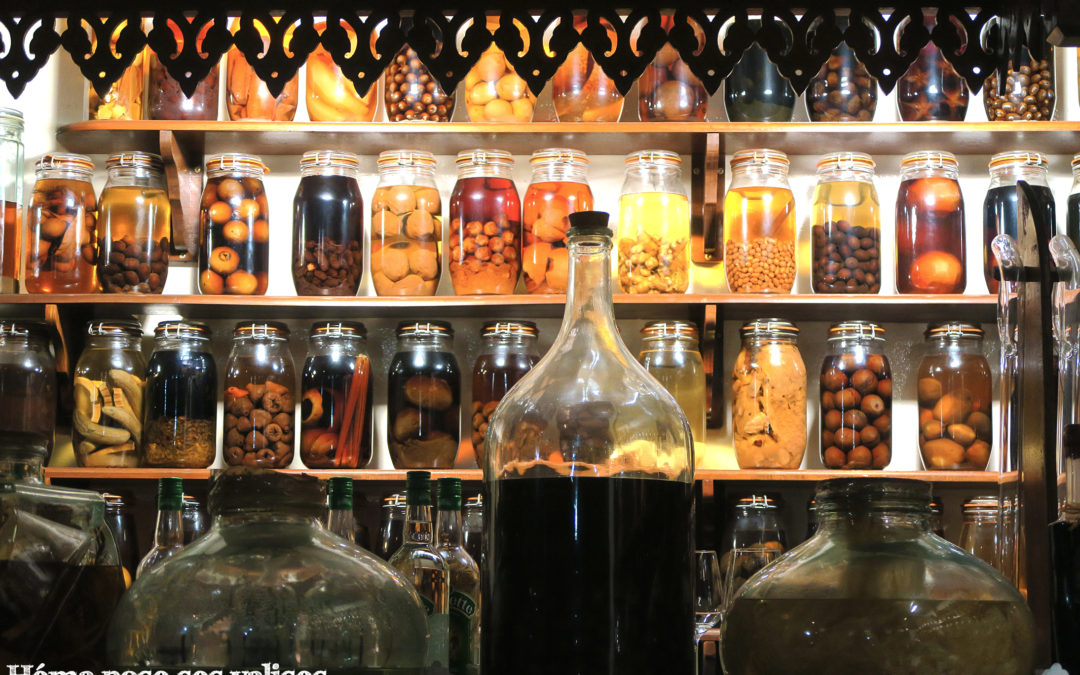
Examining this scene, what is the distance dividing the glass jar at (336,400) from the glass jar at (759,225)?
74 cm

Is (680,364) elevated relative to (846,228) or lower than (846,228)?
lower

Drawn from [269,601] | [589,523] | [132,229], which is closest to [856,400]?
[132,229]

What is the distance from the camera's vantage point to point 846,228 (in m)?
2.38

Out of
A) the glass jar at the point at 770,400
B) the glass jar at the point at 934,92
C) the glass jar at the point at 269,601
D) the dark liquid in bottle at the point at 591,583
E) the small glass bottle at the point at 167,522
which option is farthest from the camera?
the glass jar at the point at 934,92

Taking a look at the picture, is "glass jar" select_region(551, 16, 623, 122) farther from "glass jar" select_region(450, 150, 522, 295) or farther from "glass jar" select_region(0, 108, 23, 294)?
"glass jar" select_region(0, 108, 23, 294)

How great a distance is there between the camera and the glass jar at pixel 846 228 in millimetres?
2367

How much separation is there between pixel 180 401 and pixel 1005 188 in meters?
1.65

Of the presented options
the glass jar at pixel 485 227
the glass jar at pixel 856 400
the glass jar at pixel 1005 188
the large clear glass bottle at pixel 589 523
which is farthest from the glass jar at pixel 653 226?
the large clear glass bottle at pixel 589 523

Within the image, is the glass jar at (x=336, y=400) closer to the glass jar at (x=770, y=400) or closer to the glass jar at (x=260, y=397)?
the glass jar at (x=260, y=397)

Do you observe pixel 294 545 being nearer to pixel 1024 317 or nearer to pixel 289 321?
pixel 1024 317

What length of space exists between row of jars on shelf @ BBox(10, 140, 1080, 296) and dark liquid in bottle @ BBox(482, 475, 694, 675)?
1733mm

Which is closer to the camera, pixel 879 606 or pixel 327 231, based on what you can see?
pixel 879 606

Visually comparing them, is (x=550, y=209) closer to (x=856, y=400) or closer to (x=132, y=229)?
(x=856, y=400)

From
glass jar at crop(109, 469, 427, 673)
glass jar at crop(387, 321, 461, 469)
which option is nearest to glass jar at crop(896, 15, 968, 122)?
glass jar at crop(387, 321, 461, 469)
